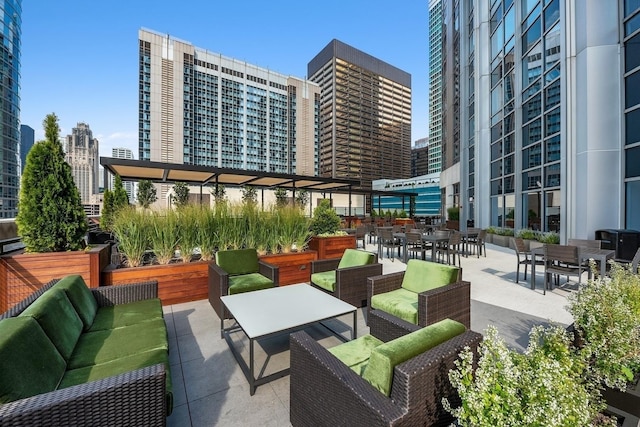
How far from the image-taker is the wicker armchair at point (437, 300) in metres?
2.33

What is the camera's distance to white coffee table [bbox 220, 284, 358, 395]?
194 cm

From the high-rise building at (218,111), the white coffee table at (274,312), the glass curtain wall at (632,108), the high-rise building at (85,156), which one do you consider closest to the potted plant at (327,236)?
the white coffee table at (274,312)

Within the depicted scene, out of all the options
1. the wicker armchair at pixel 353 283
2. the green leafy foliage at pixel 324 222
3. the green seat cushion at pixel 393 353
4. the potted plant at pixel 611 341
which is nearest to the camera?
the green seat cushion at pixel 393 353

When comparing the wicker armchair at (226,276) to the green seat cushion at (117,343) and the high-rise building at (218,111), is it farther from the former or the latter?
the high-rise building at (218,111)

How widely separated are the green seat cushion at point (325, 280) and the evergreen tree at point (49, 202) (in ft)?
10.0

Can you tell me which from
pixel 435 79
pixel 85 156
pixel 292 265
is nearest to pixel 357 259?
pixel 292 265

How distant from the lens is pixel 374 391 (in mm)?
1116

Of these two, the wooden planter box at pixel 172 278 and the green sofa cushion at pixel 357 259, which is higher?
the green sofa cushion at pixel 357 259

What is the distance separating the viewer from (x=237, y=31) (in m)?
19.0

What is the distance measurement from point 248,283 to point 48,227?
244 cm

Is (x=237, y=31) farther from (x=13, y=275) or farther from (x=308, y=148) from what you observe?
(x=308, y=148)

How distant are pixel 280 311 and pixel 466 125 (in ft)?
56.0

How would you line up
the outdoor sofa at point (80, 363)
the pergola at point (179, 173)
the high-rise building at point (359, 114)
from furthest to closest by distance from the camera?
the high-rise building at point (359, 114) < the pergola at point (179, 173) < the outdoor sofa at point (80, 363)

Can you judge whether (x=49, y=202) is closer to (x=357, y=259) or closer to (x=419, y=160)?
(x=357, y=259)
